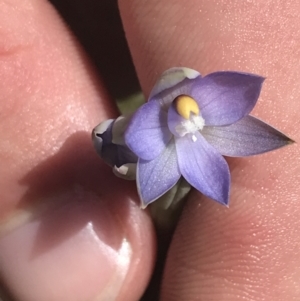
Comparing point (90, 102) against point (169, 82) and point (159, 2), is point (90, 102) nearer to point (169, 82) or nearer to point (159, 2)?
point (159, 2)

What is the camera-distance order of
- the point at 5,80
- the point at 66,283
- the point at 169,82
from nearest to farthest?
1. the point at 169,82
2. the point at 5,80
3. the point at 66,283

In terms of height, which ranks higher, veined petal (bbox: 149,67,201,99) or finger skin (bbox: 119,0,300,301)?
veined petal (bbox: 149,67,201,99)

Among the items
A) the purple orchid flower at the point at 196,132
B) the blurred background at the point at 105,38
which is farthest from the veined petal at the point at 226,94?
the blurred background at the point at 105,38

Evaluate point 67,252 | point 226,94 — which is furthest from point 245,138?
point 67,252

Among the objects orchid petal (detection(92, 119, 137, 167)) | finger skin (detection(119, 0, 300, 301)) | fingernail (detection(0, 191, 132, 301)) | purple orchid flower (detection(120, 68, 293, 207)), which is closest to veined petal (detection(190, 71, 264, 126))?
purple orchid flower (detection(120, 68, 293, 207))

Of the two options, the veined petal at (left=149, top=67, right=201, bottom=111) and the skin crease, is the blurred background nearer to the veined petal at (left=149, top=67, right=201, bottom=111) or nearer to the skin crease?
the skin crease

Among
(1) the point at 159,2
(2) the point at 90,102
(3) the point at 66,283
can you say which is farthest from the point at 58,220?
(1) the point at 159,2
